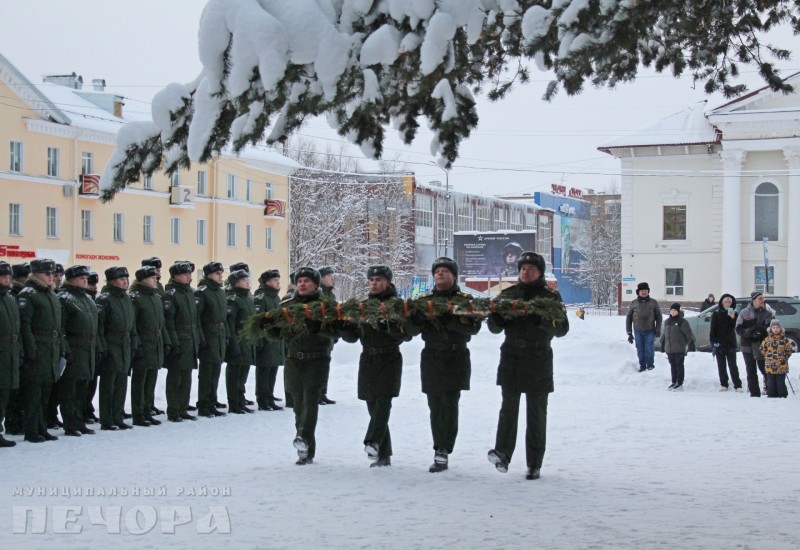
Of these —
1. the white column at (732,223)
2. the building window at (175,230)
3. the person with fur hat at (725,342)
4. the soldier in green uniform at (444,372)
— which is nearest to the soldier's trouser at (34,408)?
the soldier in green uniform at (444,372)

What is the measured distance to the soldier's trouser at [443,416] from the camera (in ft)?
34.9

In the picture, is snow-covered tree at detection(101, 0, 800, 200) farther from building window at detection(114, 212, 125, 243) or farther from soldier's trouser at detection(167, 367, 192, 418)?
building window at detection(114, 212, 125, 243)

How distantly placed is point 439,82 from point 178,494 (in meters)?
3.90

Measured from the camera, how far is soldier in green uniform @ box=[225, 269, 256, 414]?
15.9 metres

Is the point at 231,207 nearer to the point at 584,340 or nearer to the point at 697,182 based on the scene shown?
the point at 697,182

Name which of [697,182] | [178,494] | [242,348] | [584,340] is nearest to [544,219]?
[697,182]

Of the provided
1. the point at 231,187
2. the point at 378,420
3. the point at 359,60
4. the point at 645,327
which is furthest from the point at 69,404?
the point at 231,187

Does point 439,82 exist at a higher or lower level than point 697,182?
lower

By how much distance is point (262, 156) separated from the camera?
194 feet

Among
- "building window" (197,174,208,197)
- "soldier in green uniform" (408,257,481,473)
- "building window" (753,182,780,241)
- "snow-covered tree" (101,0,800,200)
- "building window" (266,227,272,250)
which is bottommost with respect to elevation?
"soldier in green uniform" (408,257,481,473)

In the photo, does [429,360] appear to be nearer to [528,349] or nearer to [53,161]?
[528,349]

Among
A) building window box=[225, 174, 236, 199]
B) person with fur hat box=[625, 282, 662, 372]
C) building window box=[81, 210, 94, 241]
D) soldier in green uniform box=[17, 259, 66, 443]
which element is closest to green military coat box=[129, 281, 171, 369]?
soldier in green uniform box=[17, 259, 66, 443]

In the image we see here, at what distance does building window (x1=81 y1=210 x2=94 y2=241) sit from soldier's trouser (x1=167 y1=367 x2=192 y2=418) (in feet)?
119

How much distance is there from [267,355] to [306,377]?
526cm
